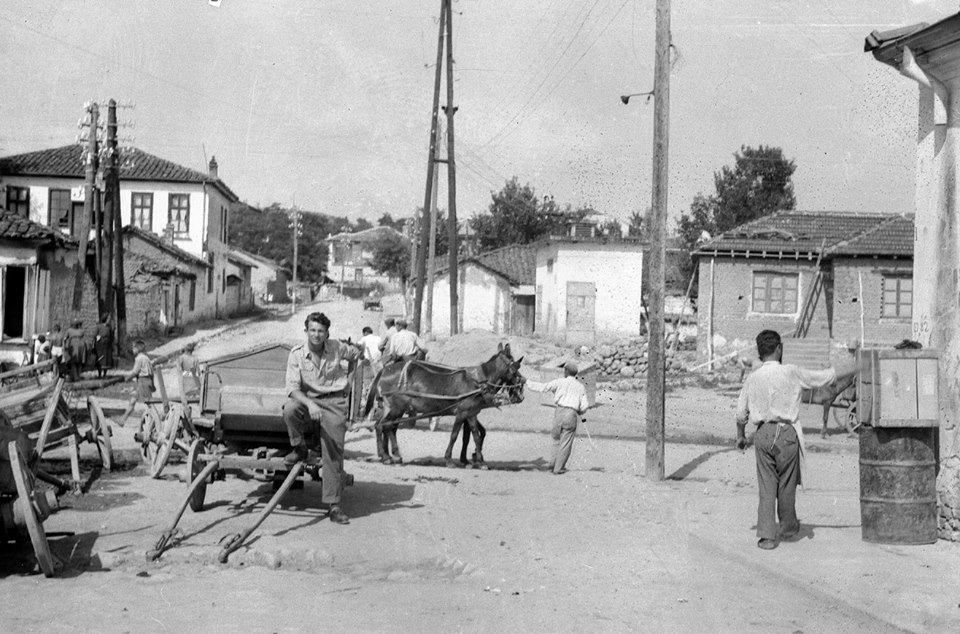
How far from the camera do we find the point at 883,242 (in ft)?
112

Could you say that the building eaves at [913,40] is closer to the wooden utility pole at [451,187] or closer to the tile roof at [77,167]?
the wooden utility pole at [451,187]

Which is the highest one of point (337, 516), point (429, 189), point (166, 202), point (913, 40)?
point (166, 202)

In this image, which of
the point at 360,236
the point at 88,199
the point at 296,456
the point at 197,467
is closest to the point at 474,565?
the point at 296,456

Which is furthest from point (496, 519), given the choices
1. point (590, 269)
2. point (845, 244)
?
point (590, 269)

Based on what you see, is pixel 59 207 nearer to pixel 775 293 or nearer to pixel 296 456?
pixel 775 293

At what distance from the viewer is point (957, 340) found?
31.4ft

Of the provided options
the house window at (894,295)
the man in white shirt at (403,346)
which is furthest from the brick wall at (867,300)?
the man in white shirt at (403,346)

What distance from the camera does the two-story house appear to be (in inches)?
2156

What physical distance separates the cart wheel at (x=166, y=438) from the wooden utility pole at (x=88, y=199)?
64.5 feet

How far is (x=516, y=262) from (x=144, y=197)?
19.8m

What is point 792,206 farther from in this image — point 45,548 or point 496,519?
point 45,548

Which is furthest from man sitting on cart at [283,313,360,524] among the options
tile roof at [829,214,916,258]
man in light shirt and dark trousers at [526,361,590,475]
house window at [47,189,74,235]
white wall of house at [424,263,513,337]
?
house window at [47,189,74,235]

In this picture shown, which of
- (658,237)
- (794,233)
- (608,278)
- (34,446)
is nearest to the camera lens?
(34,446)

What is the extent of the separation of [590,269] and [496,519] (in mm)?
34922
